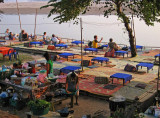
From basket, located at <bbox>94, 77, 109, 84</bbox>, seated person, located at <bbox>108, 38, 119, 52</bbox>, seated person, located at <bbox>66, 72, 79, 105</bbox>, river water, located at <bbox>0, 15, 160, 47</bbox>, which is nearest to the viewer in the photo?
seated person, located at <bbox>66, 72, 79, 105</bbox>

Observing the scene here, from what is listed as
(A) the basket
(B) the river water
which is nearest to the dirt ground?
(A) the basket

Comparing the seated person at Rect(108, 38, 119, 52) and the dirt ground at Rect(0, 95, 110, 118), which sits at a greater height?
the seated person at Rect(108, 38, 119, 52)

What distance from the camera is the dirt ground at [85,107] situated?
998 centimetres

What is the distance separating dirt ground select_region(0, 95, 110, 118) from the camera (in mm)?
9984

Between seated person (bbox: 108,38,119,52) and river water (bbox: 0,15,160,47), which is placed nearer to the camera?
seated person (bbox: 108,38,119,52)

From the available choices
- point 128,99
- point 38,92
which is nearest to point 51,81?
point 38,92

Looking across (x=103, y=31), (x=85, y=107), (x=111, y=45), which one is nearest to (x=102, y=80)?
(x=85, y=107)

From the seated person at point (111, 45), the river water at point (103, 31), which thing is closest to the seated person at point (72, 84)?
the seated person at point (111, 45)

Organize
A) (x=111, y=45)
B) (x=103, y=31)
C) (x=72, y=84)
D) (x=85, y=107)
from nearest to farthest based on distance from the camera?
(x=72, y=84), (x=85, y=107), (x=111, y=45), (x=103, y=31)

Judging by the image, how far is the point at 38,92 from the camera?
34.2ft

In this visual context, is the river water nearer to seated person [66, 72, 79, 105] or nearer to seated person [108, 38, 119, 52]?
seated person [108, 38, 119, 52]

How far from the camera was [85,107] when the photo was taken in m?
10.6

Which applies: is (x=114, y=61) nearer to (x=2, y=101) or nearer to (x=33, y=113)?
(x=2, y=101)

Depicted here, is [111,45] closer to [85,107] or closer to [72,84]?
[85,107]
